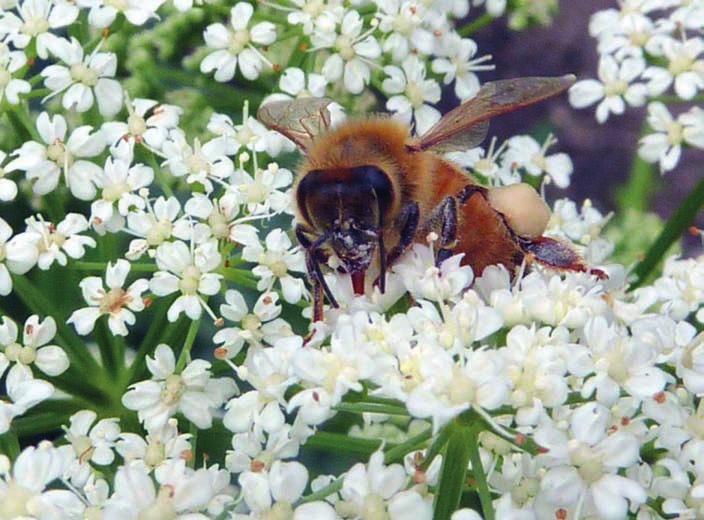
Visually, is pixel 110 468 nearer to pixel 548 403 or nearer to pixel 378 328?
pixel 378 328

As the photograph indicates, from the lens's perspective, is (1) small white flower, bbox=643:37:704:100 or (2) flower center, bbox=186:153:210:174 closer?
(2) flower center, bbox=186:153:210:174

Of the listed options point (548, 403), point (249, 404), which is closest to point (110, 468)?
point (249, 404)

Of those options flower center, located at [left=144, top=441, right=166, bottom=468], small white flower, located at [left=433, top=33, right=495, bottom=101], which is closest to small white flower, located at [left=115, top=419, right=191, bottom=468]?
flower center, located at [left=144, top=441, right=166, bottom=468]

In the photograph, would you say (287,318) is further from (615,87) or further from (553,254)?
(615,87)

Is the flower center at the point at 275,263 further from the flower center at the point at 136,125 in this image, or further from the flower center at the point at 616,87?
the flower center at the point at 616,87

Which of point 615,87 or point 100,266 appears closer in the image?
point 100,266

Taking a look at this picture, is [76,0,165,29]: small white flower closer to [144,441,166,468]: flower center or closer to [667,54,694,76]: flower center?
[144,441,166,468]: flower center

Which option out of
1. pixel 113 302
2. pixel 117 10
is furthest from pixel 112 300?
pixel 117 10
